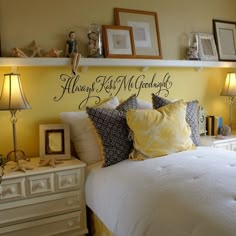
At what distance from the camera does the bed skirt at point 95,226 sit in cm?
Answer: 204

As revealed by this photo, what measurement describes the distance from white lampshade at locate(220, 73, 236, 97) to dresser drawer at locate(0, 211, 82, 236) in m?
2.04

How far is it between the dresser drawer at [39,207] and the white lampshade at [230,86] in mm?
1990

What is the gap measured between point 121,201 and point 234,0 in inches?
116

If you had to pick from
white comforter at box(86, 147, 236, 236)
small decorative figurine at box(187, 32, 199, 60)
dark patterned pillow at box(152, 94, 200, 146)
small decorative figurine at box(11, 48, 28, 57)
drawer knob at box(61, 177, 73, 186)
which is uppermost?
small decorative figurine at box(187, 32, 199, 60)

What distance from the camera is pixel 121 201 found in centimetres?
171

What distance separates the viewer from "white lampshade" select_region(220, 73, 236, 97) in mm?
3156

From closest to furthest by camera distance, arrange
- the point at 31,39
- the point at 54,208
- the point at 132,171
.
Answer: the point at 132,171, the point at 54,208, the point at 31,39

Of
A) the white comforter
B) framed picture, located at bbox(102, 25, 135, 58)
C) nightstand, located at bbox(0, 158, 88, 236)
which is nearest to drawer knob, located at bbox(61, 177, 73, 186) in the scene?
nightstand, located at bbox(0, 158, 88, 236)

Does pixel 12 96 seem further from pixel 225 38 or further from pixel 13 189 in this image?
pixel 225 38

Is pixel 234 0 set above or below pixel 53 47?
above

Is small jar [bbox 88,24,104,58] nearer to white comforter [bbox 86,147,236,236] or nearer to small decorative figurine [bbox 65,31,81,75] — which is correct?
small decorative figurine [bbox 65,31,81,75]

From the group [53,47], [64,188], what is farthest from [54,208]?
[53,47]

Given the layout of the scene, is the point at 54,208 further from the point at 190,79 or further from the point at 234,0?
the point at 234,0

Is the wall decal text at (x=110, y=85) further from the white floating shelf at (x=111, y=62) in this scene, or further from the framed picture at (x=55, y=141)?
the framed picture at (x=55, y=141)
